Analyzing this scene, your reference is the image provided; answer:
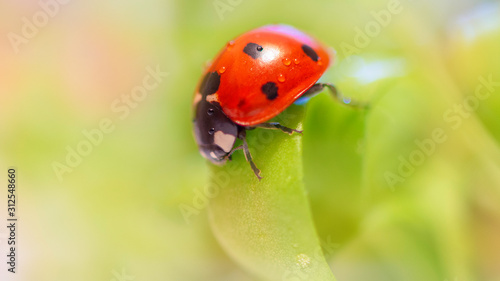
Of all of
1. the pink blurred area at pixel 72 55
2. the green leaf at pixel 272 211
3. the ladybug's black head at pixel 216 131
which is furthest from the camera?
the pink blurred area at pixel 72 55

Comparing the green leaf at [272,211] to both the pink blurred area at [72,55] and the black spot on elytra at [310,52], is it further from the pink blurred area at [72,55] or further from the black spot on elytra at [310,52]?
the pink blurred area at [72,55]

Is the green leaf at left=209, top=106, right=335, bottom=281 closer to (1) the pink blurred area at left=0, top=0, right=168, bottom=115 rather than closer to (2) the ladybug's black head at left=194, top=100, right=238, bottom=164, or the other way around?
(2) the ladybug's black head at left=194, top=100, right=238, bottom=164

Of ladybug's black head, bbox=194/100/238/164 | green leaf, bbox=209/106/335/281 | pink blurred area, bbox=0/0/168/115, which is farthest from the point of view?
pink blurred area, bbox=0/0/168/115

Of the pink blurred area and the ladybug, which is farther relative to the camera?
the pink blurred area

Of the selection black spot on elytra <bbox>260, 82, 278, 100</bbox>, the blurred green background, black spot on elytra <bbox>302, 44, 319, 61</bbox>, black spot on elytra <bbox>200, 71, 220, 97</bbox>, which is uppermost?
black spot on elytra <bbox>302, 44, 319, 61</bbox>

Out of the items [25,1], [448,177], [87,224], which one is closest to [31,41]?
[25,1]

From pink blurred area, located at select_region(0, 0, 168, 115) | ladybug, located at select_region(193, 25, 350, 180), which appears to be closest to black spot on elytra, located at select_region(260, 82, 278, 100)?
ladybug, located at select_region(193, 25, 350, 180)

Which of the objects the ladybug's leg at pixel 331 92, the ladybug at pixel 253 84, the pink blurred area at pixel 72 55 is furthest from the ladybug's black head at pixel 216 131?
the pink blurred area at pixel 72 55
